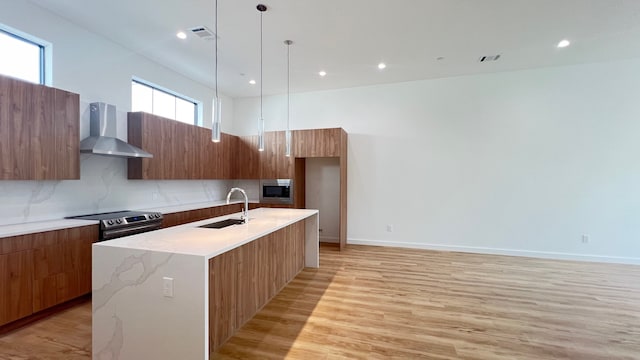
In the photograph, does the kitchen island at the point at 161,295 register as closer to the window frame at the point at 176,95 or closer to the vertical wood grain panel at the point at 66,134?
the vertical wood grain panel at the point at 66,134

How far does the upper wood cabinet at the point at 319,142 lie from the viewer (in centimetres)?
509

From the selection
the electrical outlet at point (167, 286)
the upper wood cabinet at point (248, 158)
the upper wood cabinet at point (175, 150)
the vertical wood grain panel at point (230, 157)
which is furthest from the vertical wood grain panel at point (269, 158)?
the electrical outlet at point (167, 286)

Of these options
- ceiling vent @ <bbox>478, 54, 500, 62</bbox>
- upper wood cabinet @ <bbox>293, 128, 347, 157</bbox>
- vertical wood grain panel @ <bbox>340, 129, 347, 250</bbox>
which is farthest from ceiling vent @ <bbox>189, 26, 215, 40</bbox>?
ceiling vent @ <bbox>478, 54, 500, 62</bbox>

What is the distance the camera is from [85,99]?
3428 millimetres

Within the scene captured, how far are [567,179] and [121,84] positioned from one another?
24.0 ft

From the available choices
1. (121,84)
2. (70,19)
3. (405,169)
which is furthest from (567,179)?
(70,19)

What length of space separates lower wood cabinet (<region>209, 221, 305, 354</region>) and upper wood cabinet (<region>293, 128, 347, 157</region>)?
196 centimetres

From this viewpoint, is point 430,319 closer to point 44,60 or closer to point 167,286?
point 167,286

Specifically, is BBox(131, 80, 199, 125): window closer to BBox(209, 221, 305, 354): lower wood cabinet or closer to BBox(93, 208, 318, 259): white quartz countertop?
BBox(93, 208, 318, 259): white quartz countertop

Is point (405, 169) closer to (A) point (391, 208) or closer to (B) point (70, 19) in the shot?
(A) point (391, 208)

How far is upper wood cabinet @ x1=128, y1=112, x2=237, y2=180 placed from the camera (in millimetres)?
3881

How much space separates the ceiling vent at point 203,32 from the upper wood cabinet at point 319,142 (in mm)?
2242

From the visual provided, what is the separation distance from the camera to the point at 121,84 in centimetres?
387

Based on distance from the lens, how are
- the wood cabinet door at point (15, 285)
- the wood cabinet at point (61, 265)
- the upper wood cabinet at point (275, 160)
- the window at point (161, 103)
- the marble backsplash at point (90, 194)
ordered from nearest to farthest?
the wood cabinet door at point (15, 285), the wood cabinet at point (61, 265), the marble backsplash at point (90, 194), the window at point (161, 103), the upper wood cabinet at point (275, 160)
